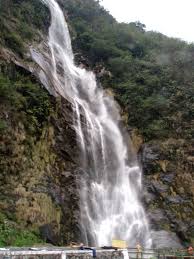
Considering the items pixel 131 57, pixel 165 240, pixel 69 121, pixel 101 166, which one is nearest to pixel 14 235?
pixel 69 121

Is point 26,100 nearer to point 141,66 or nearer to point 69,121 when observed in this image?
point 69,121

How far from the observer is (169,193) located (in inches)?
1057

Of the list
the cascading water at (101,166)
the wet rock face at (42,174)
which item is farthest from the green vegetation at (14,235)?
the cascading water at (101,166)

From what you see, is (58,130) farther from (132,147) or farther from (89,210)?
(132,147)

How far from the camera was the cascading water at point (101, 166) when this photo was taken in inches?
901

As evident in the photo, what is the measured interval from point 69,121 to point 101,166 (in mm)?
3271

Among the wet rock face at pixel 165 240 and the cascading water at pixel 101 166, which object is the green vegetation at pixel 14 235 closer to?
the cascading water at pixel 101 166

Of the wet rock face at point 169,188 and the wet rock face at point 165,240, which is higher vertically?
the wet rock face at point 169,188

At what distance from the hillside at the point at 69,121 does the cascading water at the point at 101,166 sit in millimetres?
753

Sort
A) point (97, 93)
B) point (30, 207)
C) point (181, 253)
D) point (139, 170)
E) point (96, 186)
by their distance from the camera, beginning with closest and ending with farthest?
point (30, 207), point (181, 253), point (96, 186), point (139, 170), point (97, 93)

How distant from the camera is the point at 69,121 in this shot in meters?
24.5

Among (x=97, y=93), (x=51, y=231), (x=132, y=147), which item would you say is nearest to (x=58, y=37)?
(x=97, y=93)

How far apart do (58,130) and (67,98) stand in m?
3.21

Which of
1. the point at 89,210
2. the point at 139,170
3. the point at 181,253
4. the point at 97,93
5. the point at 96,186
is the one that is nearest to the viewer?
the point at 181,253
